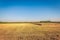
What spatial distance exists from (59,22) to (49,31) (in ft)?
0.76

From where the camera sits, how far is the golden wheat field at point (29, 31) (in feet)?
3.33

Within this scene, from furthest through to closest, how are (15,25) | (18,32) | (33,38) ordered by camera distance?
(15,25)
(18,32)
(33,38)

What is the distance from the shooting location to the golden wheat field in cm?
102

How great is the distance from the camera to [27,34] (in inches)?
42.1

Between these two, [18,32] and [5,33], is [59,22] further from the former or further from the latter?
[5,33]

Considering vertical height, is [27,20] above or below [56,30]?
above

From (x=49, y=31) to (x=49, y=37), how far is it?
0.42 feet

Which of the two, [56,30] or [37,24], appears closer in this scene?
[56,30]

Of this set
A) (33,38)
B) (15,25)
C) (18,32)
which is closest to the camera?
(33,38)

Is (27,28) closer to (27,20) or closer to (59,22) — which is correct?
(27,20)

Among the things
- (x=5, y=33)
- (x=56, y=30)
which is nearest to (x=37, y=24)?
(x=56, y=30)

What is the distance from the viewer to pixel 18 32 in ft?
3.66

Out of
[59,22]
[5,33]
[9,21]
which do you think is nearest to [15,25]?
[9,21]

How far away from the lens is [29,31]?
1133mm
